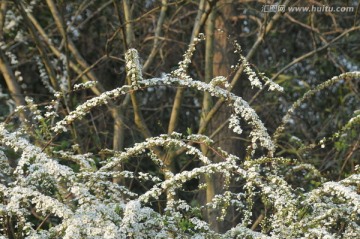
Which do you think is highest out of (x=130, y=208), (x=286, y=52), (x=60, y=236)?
(x=286, y=52)

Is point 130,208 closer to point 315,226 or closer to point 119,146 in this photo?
point 315,226

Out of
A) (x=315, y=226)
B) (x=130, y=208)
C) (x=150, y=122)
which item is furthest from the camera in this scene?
(x=150, y=122)

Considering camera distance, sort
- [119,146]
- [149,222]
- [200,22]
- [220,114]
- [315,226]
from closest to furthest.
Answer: [149,222] → [315,226] → [200,22] → [119,146] → [220,114]

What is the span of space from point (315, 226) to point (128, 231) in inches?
34.1

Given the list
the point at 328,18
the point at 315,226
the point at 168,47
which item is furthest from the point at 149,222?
the point at 328,18

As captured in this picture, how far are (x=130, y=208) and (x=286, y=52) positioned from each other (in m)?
6.60

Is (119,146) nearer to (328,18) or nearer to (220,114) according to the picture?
(220,114)

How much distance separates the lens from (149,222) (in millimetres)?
3049

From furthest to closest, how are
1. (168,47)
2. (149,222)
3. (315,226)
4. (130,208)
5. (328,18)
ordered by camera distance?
1. (328,18)
2. (168,47)
3. (315,226)
4. (149,222)
5. (130,208)

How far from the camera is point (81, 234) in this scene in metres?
2.94

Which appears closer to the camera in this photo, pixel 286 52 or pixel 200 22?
pixel 200 22

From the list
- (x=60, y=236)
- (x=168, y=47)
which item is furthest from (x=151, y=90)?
(x=60, y=236)

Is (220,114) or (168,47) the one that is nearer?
(220,114)

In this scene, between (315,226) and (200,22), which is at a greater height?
(200,22)
